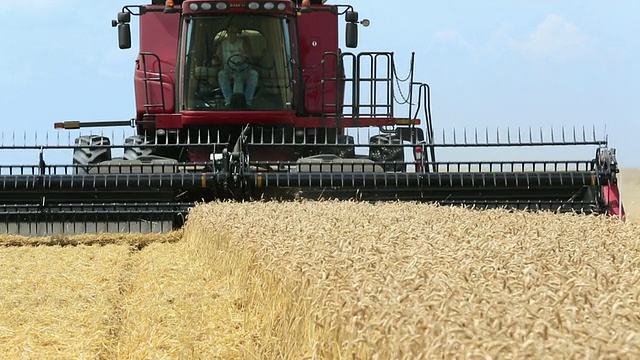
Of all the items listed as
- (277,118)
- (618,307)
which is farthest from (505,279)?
(277,118)

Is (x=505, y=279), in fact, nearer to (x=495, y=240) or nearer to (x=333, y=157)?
(x=495, y=240)

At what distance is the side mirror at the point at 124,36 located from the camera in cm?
1193

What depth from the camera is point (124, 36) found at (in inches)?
471

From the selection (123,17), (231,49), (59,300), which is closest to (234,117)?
(231,49)

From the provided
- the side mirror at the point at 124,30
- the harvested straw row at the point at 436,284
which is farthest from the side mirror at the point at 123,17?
the harvested straw row at the point at 436,284

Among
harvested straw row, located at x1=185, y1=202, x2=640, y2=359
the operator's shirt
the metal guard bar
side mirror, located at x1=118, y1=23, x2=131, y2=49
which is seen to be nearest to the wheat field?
harvested straw row, located at x1=185, y1=202, x2=640, y2=359

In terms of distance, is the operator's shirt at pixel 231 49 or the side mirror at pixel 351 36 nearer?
the operator's shirt at pixel 231 49

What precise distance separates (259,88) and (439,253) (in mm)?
7160

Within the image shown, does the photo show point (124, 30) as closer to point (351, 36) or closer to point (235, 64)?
point (235, 64)

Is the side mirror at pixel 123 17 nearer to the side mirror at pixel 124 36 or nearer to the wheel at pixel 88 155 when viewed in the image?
the side mirror at pixel 124 36

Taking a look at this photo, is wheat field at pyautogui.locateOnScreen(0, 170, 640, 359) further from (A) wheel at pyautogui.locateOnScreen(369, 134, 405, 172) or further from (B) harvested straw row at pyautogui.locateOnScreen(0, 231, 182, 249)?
(A) wheel at pyautogui.locateOnScreen(369, 134, 405, 172)

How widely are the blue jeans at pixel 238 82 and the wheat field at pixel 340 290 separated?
2138mm

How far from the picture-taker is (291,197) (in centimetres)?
1085

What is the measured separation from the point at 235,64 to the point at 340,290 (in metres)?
8.17
